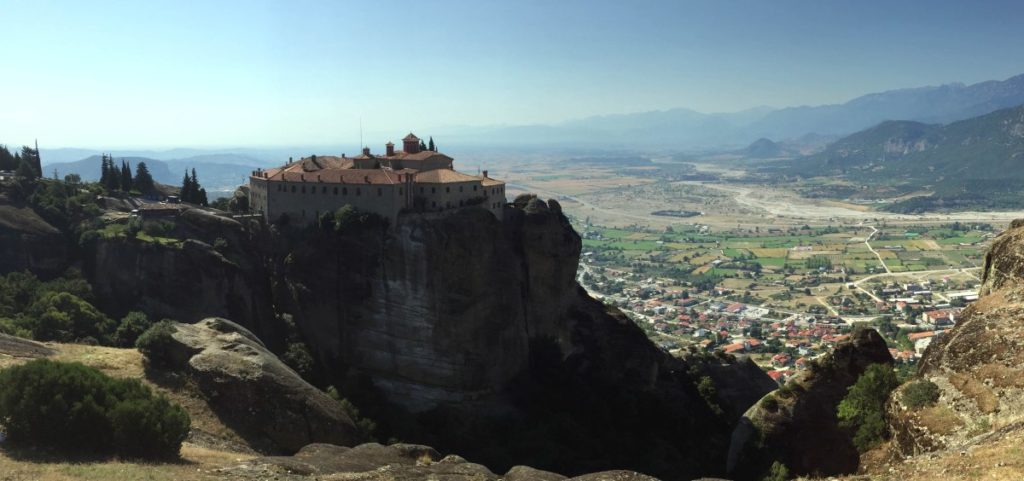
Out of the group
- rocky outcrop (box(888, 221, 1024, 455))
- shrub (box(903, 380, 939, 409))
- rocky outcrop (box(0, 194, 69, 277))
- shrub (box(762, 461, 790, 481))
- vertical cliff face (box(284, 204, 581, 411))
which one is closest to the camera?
rocky outcrop (box(888, 221, 1024, 455))

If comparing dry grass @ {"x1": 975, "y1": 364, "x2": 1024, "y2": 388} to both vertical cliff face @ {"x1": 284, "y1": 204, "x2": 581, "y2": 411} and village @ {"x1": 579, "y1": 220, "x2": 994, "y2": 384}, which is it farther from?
village @ {"x1": 579, "y1": 220, "x2": 994, "y2": 384}

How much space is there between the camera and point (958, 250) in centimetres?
16938

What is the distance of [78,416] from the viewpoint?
23.9 m

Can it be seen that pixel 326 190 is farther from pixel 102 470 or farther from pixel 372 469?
pixel 102 470

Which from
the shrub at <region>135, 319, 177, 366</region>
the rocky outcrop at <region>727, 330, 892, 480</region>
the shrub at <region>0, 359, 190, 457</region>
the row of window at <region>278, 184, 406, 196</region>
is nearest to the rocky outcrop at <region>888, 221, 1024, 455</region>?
the rocky outcrop at <region>727, 330, 892, 480</region>

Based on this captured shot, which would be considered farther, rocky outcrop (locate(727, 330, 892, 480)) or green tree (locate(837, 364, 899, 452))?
rocky outcrop (locate(727, 330, 892, 480))

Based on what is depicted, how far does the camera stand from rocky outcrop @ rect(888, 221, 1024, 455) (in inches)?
834

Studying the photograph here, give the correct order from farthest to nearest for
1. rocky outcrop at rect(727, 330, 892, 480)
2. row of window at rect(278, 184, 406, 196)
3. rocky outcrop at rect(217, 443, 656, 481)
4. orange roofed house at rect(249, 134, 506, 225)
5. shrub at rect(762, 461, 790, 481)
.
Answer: orange roofed house at rect(249, 134, 506, 225) < row of window at rect(278, 184, 406, 196) < rocky outcrop at rect(727, 330, 892, 480) < shrub at rect(762, 461, 790, 481) < rocky outcrop at rect(217, 443, 656, 481)

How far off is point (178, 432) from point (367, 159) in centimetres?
3849

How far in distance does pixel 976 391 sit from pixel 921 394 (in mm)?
1590

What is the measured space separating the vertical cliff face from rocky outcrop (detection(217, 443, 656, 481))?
71.4 ft

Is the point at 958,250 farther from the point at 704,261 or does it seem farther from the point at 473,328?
the point at 473,328

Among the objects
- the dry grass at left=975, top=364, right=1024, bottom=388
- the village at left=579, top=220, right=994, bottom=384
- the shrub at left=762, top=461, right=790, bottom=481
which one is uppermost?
the dry grass at left=975, top=364, right=1024, bottom=388

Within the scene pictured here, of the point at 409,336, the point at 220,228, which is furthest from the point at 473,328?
the point at 220,228
